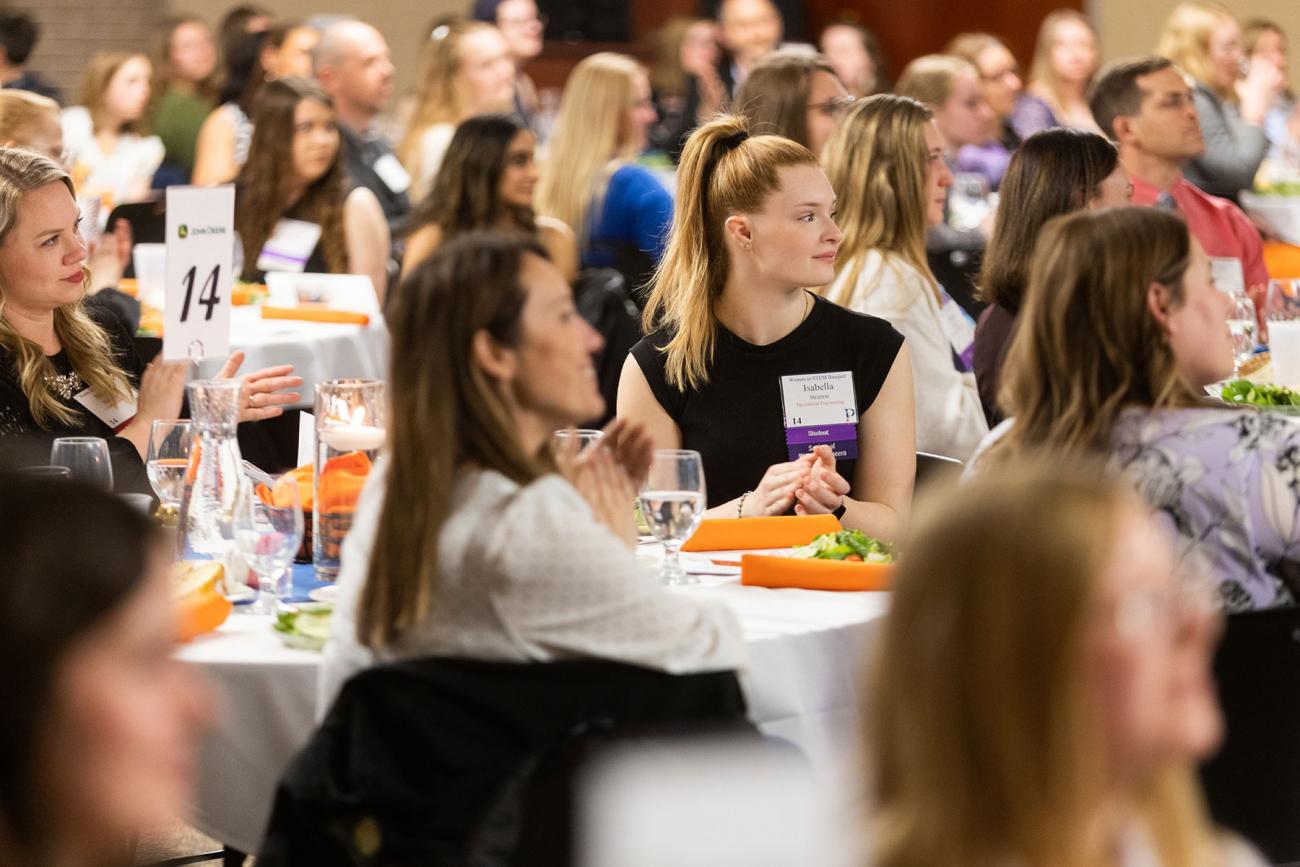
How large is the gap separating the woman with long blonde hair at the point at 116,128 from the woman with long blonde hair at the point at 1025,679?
8.47 meters

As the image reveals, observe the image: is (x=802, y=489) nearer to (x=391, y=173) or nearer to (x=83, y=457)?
(x=83, y=457)

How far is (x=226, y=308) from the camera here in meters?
3.64

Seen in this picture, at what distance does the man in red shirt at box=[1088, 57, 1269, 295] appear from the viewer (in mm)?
5812

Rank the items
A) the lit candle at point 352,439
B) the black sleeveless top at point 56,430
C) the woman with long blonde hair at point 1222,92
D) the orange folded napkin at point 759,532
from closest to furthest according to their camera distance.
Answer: the lit candle at point 352,439 → the orange folded napkin at point 759,532 → the black sleeveless top at point 56,430 → the woman with long blonde hair at point 1222,92

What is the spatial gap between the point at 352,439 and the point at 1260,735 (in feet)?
4.55

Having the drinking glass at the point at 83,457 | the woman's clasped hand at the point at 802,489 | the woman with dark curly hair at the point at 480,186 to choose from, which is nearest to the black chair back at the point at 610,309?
the woman with dark curly hair at the point at 480,186

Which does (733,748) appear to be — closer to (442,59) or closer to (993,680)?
(993,680)

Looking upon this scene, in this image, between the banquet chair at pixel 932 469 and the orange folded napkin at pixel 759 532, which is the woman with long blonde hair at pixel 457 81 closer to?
the banquet chair at pixel 932 469

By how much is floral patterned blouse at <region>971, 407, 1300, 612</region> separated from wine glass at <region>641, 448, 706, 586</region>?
1.96ft

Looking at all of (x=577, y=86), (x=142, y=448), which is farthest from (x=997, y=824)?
(x=577, y=86)

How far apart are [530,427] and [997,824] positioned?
1091 millimetres

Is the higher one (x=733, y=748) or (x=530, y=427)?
(x=530, y=427)

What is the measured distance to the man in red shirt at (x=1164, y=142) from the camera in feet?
19.1

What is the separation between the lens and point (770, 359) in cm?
355
